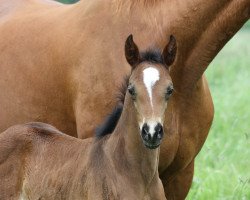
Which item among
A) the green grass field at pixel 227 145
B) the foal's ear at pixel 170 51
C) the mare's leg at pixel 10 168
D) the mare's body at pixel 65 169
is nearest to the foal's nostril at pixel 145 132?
the mare's body at pixel 65 169

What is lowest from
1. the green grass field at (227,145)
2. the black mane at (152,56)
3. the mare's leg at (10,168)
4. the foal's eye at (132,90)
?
the green grass field at (227,145)

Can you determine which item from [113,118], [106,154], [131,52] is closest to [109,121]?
[113,118]

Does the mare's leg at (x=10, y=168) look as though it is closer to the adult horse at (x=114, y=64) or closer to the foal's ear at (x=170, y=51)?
the adult horse at (x=114, y=64)

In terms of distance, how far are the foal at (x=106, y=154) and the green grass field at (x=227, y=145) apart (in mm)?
2053

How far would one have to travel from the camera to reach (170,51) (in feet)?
18.2

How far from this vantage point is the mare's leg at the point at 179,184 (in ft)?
20.5

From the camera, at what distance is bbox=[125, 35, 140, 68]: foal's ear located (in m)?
5.48

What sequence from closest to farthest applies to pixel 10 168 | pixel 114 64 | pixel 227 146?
1. pixel 114 64
2. pixel 10 168
3. pixel 227 146

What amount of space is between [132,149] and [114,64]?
2.10 feet

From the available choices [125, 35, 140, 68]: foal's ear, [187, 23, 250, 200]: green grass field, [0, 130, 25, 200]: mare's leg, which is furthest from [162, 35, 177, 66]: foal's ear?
[187, 23, 250, 200]: green grass field

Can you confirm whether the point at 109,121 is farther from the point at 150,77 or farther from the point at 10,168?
the point at 10,168

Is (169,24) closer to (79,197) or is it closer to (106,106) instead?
(106,106)

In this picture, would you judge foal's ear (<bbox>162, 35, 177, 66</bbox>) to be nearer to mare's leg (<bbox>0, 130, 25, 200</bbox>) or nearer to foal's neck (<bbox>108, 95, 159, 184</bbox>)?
foal's neck (<bbox>108, 95, 159, 184</bbox>)

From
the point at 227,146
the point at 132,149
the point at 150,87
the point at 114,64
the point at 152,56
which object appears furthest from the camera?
the point at 227,146
